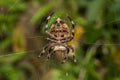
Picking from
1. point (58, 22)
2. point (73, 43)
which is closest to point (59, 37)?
point (58, 22)

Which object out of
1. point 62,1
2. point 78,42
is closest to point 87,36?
point 78,42

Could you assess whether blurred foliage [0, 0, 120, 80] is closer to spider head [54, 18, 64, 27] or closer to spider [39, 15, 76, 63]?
spider [39, 15, 76, 63]

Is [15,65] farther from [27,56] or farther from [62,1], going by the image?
[62,1]

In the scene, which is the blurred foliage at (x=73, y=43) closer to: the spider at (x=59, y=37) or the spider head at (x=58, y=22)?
the spider at (x=59, y=37)

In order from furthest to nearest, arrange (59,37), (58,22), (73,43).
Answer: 1. (73,43)
2. (59,37)
3. (58,22)

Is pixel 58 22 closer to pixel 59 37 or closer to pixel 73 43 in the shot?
pixel 59 37

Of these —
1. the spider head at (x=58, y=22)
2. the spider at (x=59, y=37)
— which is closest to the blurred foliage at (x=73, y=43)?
the spider at (x=59, y=37)
